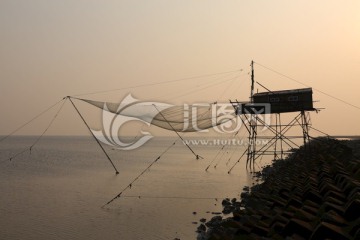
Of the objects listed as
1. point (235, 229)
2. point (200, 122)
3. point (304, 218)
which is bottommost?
point (235, 229)

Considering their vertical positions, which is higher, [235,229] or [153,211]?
[235,229]

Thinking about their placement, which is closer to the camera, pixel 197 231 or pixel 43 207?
pixel 197 231

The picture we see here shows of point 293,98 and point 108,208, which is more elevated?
point 293,98

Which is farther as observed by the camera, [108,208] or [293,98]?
[293,98]

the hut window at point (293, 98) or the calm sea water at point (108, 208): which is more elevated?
the hut window at point (293, 98)

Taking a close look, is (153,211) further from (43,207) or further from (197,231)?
(43,207)

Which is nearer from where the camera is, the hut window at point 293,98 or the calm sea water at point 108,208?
the calm sea water at point 108,208

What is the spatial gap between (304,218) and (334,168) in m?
7.30

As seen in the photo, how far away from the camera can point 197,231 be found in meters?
14.4

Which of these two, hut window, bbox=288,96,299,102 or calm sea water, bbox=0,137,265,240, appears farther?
hut window, bbox=288,96,299,102

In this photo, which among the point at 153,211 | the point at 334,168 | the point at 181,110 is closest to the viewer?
the point at 334,168

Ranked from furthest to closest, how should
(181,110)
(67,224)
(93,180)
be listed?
(93,180) → (181,110) → (67,224)

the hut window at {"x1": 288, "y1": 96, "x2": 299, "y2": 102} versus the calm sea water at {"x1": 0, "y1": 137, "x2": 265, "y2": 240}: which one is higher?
the hut window at {"x1": 288, "y1": 96, "x2": 299, "y2": 102}

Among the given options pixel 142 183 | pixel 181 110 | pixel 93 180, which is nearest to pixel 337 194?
pixel 181 110
